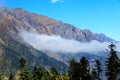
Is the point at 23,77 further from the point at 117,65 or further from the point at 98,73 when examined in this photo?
the point at 117,65

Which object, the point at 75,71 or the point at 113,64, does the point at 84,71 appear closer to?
A: the point at 75,71

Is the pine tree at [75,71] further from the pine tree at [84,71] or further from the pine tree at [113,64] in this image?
the pine tree at [113,64]

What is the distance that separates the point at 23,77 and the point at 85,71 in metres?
28.1

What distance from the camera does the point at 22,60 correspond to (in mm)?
108125

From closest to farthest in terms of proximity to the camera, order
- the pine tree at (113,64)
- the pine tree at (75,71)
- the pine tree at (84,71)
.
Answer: the pine tree at (113,64)
the pine tree at (84,71)
the pine tree at (75,71)

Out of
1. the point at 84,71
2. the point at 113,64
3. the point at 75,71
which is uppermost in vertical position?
the point at 113,64

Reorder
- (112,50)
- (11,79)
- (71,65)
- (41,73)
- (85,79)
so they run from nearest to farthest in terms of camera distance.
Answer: (112,50)
(85,79)
(71,65)
(41,73)
(11,79)

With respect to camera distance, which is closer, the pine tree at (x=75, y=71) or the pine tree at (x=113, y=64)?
the pine tree at (x=113, y=64)

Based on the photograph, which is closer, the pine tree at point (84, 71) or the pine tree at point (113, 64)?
the pine tree at point (113, 64)

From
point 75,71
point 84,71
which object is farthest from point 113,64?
point 75,71

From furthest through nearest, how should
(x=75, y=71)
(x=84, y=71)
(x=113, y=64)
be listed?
(x=75, y=71) → (x=84, y=71) → (x=113, y=64)

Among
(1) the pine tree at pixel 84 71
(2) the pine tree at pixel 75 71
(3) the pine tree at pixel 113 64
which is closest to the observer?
(3) the pine tree at pixel 113 64

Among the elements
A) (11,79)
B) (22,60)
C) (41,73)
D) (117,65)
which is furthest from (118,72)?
(11,79)

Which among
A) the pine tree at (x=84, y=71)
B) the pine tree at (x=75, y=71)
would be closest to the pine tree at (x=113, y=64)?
the pine tree at (x=84, y=71)
